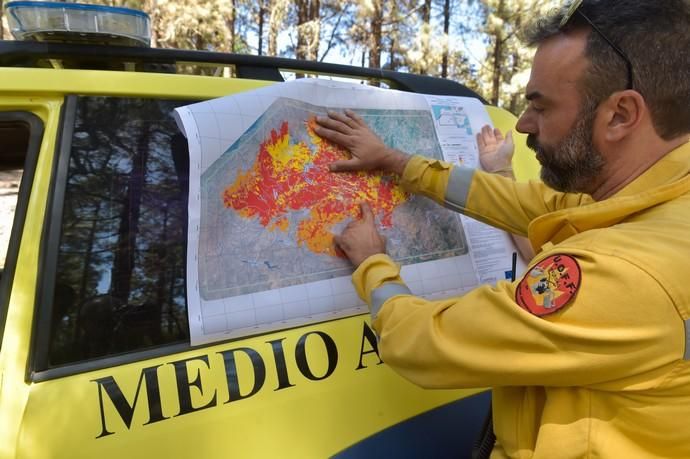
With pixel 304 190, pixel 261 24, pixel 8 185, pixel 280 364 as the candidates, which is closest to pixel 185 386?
pixel 280 364

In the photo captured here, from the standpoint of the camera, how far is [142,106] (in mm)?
1369

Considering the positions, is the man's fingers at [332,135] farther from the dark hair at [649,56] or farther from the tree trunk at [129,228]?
the dark hair at [649,56]

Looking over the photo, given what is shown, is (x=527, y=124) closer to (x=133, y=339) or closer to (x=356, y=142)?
(x=356, y=142)

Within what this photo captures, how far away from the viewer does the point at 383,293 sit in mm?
1309

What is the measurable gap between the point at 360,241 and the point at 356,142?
0.31m

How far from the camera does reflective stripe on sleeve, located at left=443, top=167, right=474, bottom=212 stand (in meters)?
1.69

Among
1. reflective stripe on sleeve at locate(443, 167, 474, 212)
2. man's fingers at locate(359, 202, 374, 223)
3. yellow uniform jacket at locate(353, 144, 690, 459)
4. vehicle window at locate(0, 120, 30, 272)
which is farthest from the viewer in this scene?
vehicle window at locate(0, 120, 30, 272)

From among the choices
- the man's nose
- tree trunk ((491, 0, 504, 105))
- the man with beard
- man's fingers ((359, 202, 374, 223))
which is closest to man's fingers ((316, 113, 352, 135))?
man's fingers ((359, 202, 374, 223))

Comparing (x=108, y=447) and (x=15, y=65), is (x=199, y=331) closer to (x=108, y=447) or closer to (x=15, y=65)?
(x=108, y=447)

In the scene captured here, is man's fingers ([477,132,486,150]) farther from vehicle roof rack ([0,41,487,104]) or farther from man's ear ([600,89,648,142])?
man's ear ([600,89,648,142])

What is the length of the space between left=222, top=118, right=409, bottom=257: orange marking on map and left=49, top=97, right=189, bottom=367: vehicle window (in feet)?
0.55

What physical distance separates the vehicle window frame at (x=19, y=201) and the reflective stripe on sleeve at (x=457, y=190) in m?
1.12

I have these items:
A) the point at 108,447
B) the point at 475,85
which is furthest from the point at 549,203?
the point at 475,85

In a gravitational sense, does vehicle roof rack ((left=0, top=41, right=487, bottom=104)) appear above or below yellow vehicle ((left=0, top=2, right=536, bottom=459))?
above
